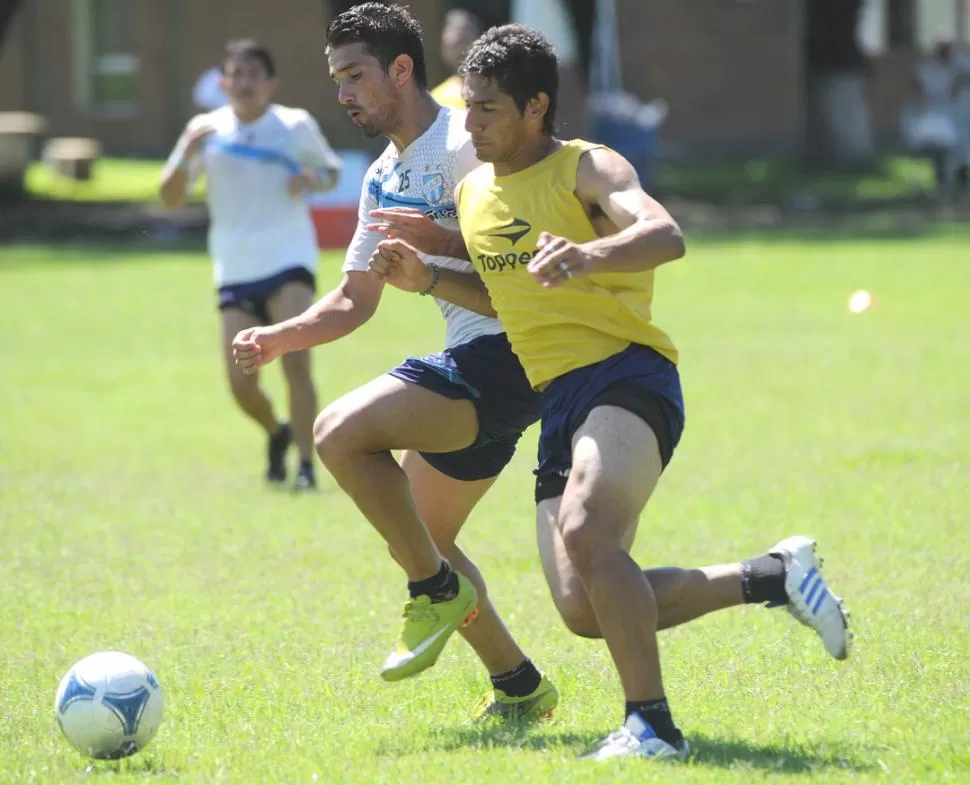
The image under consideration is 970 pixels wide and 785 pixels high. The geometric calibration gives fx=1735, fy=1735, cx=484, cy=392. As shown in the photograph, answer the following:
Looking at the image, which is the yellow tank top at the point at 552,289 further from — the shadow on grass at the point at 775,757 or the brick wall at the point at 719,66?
the brick wall at the point at 719,66

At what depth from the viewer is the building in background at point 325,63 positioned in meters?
37.6

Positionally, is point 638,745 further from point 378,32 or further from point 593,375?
point 378,32

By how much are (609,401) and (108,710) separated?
1.72 metres

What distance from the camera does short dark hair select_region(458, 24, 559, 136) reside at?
5.10m

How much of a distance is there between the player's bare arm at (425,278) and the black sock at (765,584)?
1.22 metres

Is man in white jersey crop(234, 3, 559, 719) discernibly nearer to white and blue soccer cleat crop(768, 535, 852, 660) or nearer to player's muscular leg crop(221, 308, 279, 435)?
white and blue soccer cleat crop(768, 535, 852, 660)

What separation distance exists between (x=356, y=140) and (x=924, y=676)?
3265 centimetres

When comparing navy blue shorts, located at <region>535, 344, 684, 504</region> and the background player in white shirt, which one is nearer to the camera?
navy blue shorts, located at <region>535, 344, 684, 504</region>

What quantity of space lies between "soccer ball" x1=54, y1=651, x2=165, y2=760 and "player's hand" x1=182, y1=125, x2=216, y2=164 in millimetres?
5994

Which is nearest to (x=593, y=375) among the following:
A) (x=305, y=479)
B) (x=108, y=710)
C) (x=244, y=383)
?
(x=108, y=710)

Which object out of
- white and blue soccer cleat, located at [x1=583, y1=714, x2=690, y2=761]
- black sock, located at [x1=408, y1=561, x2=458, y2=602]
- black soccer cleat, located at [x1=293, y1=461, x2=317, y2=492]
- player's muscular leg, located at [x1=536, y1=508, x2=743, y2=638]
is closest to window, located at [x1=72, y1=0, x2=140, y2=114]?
black soccer cleat, located at [x1=293, y1=461, x2=317, y2=492]

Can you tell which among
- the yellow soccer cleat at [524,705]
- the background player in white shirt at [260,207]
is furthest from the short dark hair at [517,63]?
the background player in white shirt at [260,207]

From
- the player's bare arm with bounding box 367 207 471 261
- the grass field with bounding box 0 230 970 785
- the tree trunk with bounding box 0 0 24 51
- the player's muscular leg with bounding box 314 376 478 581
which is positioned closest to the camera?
the grass field with bounding box 0 230 970 785

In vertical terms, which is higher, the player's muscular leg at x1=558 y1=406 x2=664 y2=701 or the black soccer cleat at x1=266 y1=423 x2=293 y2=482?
the player's muscular leg at x1=558 y1=406 x2=664 y2=701
